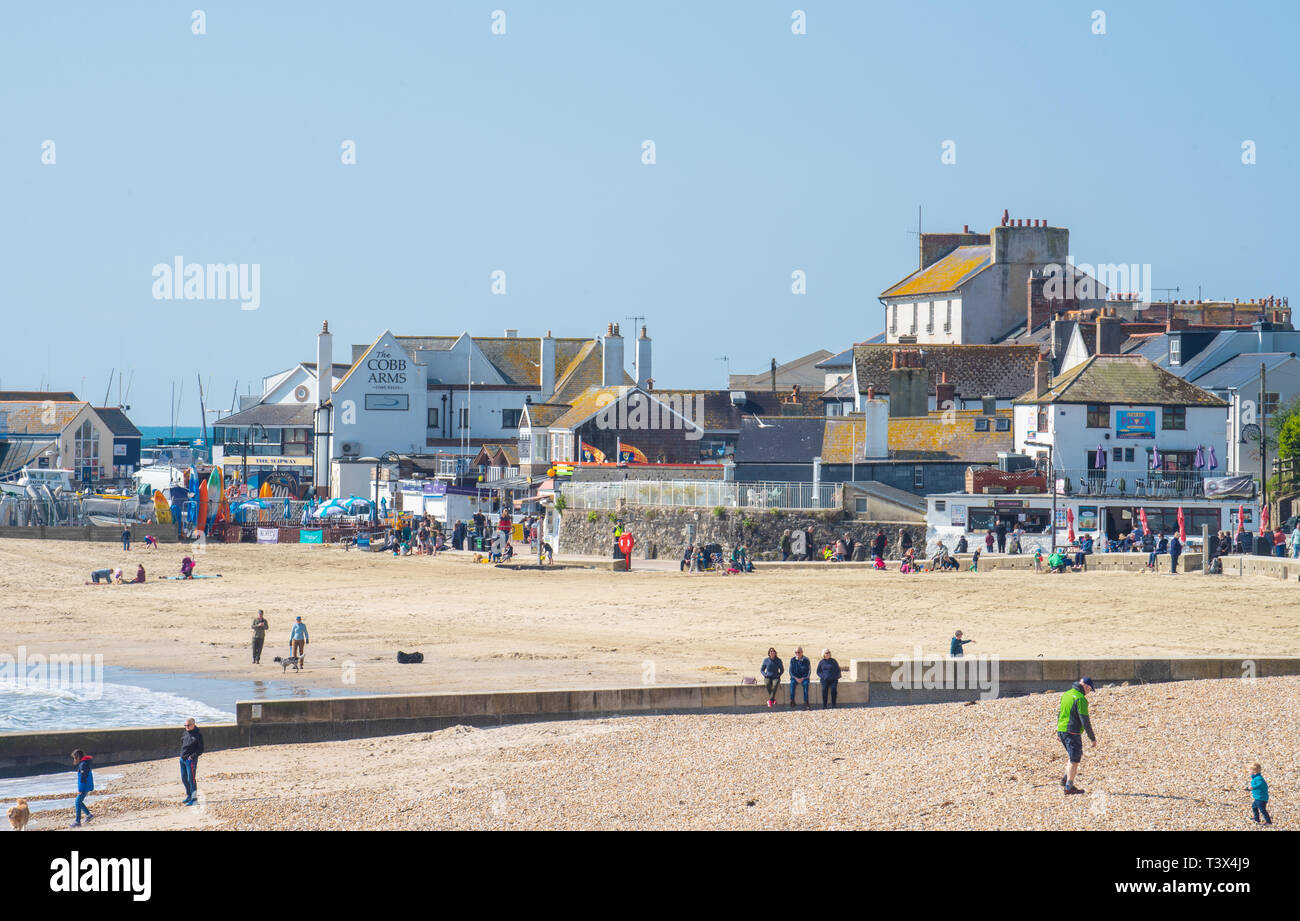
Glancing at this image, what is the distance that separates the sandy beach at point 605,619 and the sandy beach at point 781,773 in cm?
399

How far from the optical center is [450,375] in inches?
3314

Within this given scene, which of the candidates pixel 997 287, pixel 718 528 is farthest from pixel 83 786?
pixel 997 287

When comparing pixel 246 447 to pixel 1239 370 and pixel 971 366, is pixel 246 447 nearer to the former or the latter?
pixel 971 366

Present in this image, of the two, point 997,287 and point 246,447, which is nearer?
point 997,287

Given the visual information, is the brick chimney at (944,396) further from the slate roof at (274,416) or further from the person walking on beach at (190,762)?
the slate roof at (274,416)

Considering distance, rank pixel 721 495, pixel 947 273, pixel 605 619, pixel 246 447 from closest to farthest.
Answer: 1. pixel 605 619
2. pixel 721 495
3. pixel 947 273
4. pixel 246 447

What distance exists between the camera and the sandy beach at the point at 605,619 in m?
29.3

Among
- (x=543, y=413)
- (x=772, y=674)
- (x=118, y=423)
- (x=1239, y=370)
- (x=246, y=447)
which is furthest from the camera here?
(x=118, y=423)

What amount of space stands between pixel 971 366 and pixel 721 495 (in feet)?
53.9

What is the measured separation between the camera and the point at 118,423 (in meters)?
117

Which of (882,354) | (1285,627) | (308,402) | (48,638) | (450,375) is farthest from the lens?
(308,402)
